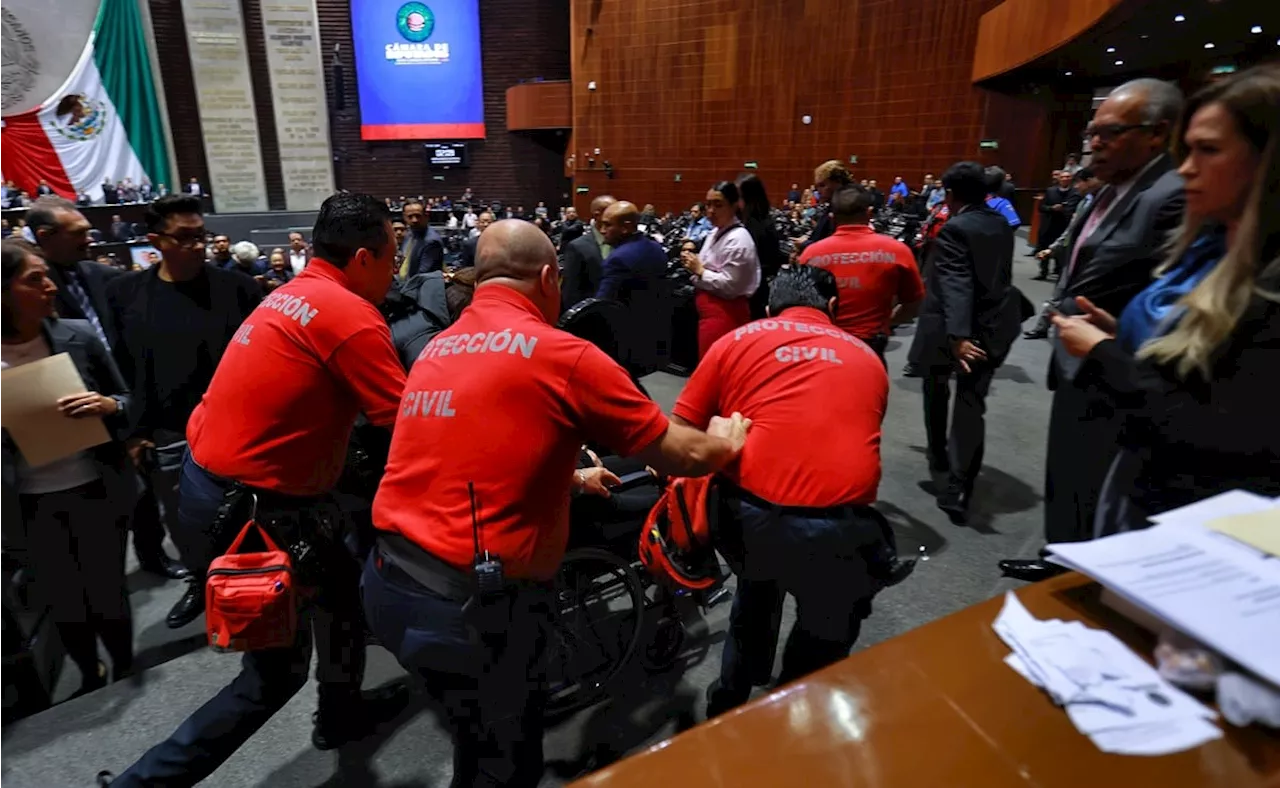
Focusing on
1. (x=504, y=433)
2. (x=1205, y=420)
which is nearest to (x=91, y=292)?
(x=504, y=433)

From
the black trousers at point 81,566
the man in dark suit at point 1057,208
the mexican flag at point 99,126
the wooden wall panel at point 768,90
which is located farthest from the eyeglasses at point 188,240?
the mexican flag at point 99,126

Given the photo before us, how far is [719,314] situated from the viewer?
427 cm

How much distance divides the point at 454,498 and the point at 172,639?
82.2 inches

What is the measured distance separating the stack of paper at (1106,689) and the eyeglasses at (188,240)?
2.88m

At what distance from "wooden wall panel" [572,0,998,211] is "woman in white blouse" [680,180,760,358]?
1261 centimetres

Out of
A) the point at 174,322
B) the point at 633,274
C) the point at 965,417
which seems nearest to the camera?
the point at 174,322

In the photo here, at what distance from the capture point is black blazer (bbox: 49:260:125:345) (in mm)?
2877

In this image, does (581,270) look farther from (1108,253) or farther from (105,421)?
(1108,253)

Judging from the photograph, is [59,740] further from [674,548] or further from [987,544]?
[987,544]

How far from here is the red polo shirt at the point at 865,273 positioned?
10.3 ft

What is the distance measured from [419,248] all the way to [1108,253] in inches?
184

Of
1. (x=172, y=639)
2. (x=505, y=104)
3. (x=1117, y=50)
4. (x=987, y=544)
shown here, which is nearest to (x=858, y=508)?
(x=987, y=544)

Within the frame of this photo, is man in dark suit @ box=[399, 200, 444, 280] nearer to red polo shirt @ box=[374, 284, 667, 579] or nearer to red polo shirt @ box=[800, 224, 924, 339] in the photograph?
red polo shirt @ box=[800, 224, 924, 339]

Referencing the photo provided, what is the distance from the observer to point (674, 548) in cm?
201
